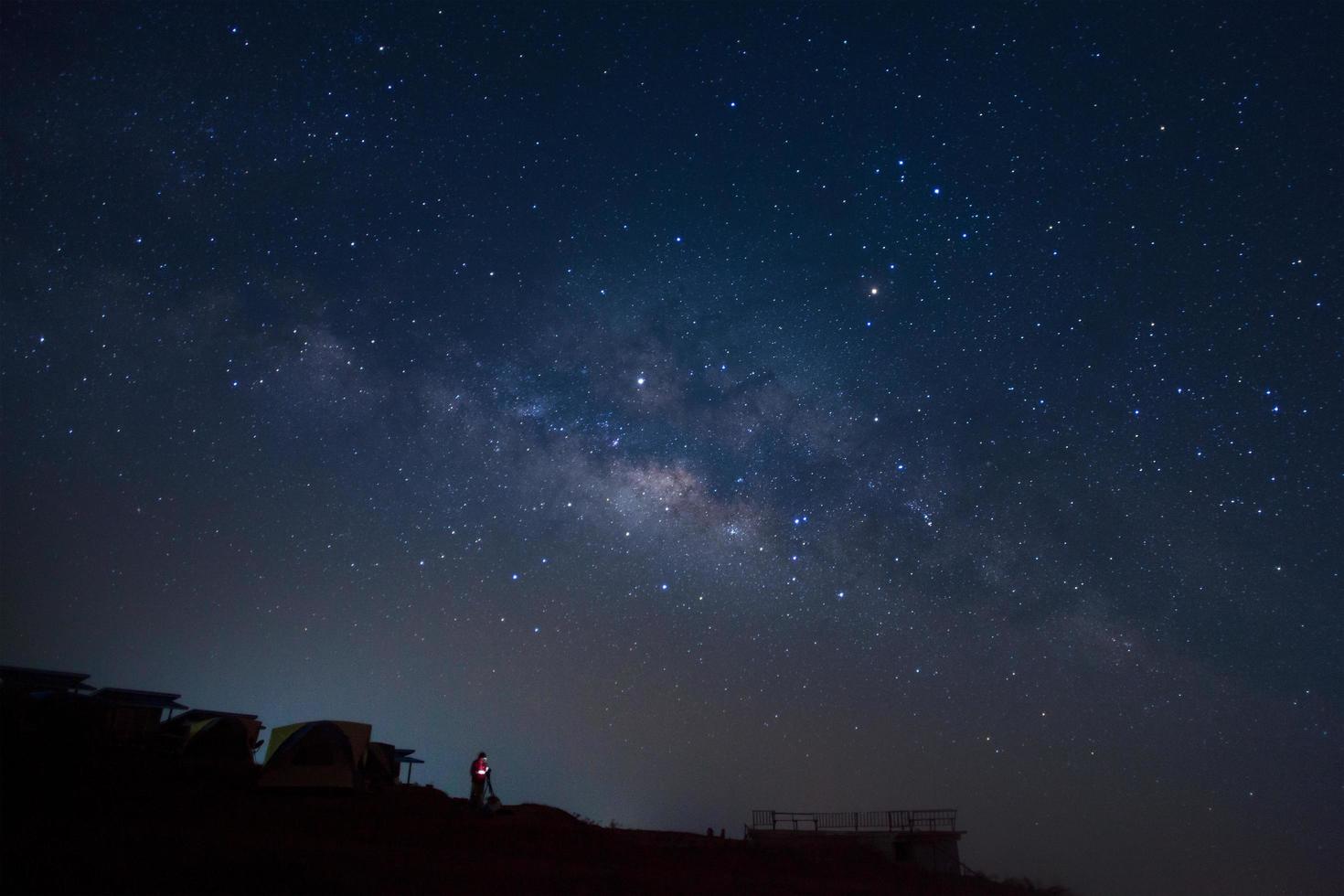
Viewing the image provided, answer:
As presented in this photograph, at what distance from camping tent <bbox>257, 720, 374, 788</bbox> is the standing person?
3240 millimetres

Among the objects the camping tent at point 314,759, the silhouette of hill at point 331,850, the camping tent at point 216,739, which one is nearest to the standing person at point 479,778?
the silhouette of hill at point 331,850

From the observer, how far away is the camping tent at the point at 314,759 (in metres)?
18.8

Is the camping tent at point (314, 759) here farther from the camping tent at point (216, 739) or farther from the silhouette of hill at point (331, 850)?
the camping tent at point (216, 739)

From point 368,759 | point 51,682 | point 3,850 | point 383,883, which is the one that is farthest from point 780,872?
point 51,682

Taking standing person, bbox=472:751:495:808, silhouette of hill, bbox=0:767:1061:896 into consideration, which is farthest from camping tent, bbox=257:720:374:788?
standing person, bbox=472:751:495:808

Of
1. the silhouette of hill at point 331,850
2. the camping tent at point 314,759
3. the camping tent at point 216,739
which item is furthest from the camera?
the camping tent at point 216,739

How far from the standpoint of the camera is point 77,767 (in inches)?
609

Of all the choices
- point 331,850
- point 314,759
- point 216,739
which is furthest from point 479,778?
point 216,739

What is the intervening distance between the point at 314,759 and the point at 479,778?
4.13 metres

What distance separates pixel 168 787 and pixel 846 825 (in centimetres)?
2490

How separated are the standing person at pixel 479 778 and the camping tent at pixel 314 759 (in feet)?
10.6

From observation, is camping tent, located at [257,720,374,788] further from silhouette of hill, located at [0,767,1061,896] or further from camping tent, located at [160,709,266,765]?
camping tent, located at [160,709,266,765]

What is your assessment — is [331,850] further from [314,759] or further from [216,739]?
[216,739]

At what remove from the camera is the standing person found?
1892 centimetres
